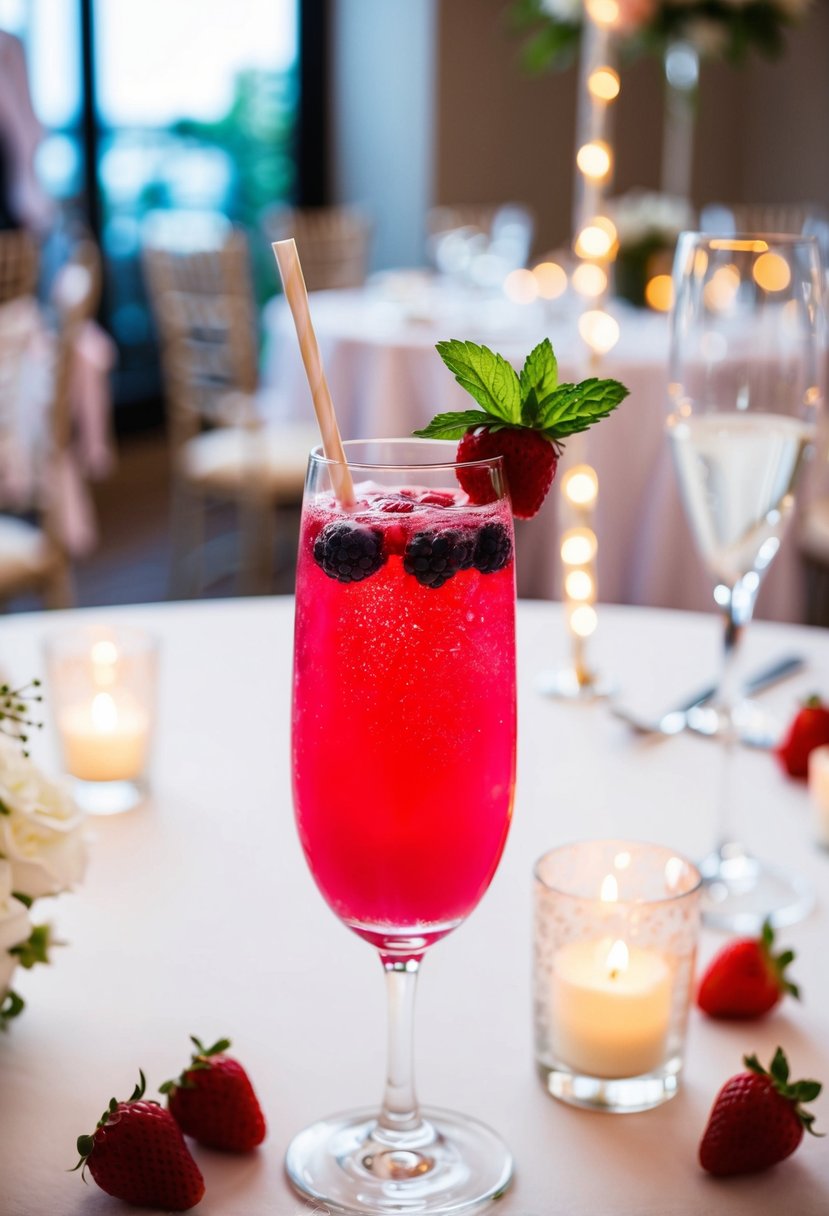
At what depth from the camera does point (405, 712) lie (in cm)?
62

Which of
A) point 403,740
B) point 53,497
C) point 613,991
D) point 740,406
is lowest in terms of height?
point 53,497

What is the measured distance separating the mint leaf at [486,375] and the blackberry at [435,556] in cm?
6

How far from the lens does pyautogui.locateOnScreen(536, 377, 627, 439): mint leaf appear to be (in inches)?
24.0

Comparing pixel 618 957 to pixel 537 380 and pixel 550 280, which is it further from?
pixel 550 280

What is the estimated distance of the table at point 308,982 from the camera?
2.03 ft

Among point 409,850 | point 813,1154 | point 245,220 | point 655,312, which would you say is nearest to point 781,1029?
point 813,1154

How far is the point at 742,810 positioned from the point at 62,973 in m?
0.48

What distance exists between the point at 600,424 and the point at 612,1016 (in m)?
2.70

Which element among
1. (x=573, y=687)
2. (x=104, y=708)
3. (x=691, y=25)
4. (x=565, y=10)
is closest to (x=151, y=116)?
(x=565, y=10)

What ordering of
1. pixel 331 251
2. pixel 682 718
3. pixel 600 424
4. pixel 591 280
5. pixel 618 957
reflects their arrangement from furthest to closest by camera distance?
pixel 331 251, pixel 600 424, pixel 591 280, pixel 682 718, pixel 618 957

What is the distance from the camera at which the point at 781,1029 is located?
739 mm

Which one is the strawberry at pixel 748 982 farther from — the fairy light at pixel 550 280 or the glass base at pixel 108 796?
the fairy light at pixel 550 280

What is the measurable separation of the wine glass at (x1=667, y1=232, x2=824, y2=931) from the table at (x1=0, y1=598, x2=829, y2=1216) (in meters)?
0.11

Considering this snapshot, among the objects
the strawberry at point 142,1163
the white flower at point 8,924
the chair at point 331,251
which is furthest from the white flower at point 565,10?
the strawberry at point 142,1163
